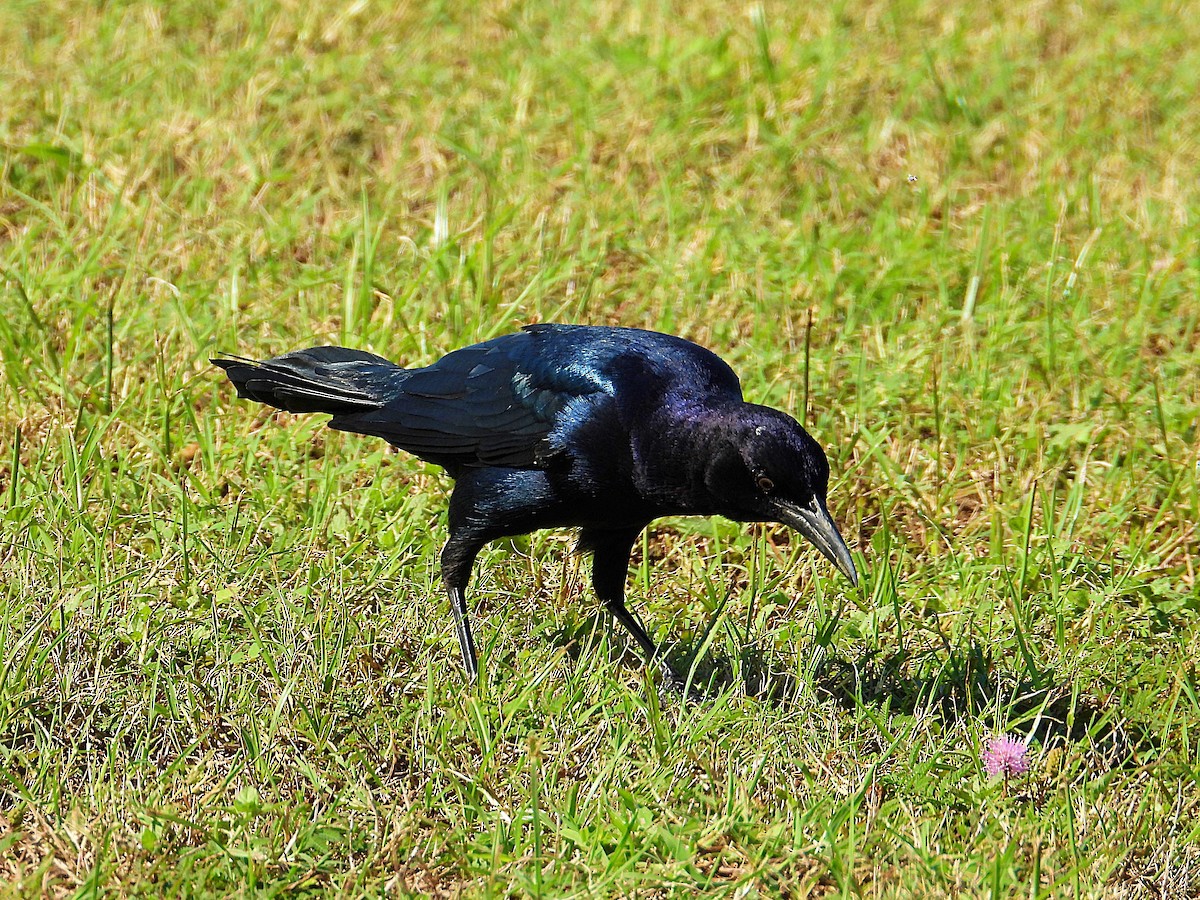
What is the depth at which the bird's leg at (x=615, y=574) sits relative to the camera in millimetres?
3891

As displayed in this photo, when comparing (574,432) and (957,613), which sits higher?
(574,432)

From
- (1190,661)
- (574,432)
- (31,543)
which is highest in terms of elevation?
(574,432)

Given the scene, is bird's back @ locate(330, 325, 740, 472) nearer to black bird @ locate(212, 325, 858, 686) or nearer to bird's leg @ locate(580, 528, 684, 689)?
black bird @ locate(212, 325, 858, 686)

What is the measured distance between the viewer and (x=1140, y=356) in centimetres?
522

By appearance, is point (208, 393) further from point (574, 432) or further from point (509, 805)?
point (509, 805)

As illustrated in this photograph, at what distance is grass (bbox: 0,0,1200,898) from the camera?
3.24 meters

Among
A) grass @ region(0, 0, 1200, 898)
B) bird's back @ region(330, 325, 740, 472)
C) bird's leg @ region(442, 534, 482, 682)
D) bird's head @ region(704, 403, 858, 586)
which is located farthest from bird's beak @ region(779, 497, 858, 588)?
bird's leg @ region(442, 534, 482, 682)

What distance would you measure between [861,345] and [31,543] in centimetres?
273

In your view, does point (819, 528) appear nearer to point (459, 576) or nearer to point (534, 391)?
point (534, 391)

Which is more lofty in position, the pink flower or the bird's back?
the bird's back

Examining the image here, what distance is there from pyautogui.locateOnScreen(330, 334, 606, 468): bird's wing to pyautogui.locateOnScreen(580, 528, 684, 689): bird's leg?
311mm

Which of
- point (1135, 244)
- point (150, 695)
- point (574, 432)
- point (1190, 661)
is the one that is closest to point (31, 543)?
point (150, 695)

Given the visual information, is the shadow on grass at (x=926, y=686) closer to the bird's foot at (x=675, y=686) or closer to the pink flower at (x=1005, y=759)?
the bird's foot at (x=675, y=686)

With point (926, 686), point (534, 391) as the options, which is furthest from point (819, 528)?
point (534, 391)
